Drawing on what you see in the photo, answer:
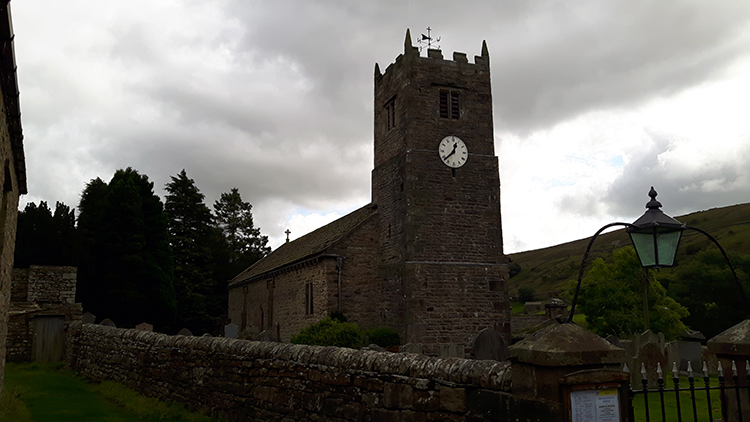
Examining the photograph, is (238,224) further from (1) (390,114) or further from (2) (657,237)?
(2) (657,237)

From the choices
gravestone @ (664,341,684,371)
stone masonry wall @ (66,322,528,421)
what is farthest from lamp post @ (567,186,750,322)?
gravestone @ (664,341,684,371)

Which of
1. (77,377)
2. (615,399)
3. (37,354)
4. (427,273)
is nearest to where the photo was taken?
(615,399)

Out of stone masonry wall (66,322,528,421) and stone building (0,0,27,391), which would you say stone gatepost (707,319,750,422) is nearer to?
stone masonry wall (66,322,528,421)

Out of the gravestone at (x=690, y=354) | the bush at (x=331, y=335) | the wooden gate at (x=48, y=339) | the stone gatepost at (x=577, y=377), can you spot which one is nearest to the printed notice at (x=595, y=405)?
the stone gatepost at (x=577, y=377)

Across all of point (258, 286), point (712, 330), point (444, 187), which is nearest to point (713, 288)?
point (712, 330)

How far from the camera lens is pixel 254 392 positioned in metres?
8.98

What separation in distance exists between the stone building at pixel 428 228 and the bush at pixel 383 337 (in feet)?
1.28

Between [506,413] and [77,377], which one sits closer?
[506,413]

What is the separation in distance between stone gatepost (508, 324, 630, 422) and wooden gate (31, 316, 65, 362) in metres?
20.6

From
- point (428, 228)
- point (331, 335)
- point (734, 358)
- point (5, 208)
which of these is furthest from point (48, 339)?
point (734, 358)

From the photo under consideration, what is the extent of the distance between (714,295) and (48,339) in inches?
1443

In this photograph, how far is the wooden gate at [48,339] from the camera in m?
20.2

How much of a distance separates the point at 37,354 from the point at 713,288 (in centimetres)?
3679

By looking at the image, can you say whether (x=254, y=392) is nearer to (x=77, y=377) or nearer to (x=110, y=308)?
(x=77, y=377)
